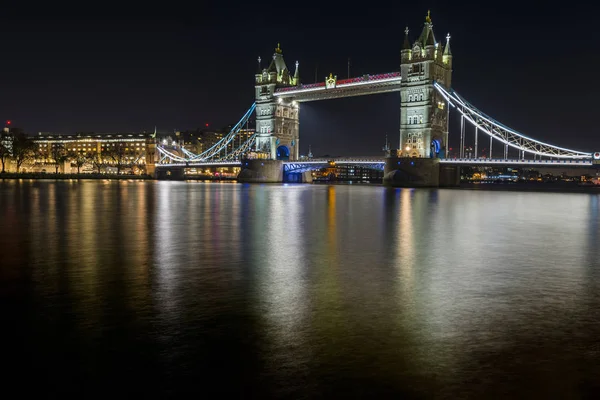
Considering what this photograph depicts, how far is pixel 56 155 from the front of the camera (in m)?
119

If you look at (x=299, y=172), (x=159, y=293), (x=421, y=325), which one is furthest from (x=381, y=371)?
(x=299, y=172)

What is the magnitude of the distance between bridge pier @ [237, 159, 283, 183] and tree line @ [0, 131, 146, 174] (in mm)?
40292

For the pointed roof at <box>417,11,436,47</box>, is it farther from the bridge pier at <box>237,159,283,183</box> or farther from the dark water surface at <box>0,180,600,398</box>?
the dark water surface at <box>0,180,600,398</box>

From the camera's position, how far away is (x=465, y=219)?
77.5 feet

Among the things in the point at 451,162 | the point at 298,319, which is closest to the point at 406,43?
the point at 451,162

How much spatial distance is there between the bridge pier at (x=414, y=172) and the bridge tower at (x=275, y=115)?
28151mm

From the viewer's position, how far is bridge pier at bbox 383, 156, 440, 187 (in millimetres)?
71438

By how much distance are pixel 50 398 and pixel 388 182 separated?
72.6m

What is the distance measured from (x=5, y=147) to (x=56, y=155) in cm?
1274

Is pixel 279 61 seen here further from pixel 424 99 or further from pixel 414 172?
pixel 414 172

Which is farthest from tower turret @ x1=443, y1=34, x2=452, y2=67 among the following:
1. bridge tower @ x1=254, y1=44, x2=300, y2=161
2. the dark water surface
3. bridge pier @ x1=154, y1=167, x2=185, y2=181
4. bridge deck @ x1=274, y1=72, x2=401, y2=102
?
bridge pier @ x1=154, y1=167, x2=185, y2=181

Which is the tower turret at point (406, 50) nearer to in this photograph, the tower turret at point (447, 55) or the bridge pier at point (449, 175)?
the tower turret at point (447, 55)

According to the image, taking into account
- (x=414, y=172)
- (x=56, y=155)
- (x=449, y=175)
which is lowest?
(x=449, y=175)

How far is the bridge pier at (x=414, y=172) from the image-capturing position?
71438 mm
